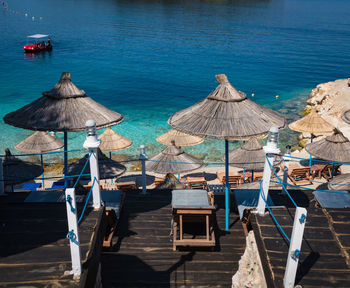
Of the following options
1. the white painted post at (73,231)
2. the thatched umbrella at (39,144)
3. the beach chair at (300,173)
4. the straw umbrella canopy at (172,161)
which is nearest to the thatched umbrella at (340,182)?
the straw umbrella canopy at (172,161)

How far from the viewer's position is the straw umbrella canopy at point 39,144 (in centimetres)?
1455

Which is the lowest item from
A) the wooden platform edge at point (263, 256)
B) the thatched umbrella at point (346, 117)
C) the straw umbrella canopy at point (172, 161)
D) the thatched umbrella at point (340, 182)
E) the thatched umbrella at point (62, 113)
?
the straw umbrella canopy at point (172, 161)

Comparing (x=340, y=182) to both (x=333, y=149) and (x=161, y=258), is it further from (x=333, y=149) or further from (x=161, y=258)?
(x=161, y=258)

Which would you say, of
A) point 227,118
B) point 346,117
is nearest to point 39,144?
point 227,118

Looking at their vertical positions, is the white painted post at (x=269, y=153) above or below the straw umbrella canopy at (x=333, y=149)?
above

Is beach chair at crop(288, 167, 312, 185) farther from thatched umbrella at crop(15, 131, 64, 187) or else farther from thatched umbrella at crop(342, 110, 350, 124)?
thatched umbrella at crop(15, 131, 64, 187)

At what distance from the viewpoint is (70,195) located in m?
4.00

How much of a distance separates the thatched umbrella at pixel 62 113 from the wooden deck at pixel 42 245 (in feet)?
6.00

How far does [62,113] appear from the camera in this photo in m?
7.68

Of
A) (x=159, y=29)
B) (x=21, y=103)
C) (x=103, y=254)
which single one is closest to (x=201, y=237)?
(x=103, y=254)

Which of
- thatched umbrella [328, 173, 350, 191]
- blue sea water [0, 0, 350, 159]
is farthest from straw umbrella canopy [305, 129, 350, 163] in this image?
blue sea water [0, 0, 350, 159]

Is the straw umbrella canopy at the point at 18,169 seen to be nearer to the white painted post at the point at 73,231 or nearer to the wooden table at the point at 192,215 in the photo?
the wooden table at the point at 192,215

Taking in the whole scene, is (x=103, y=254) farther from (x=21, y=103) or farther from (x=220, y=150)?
(x=21, y=103)

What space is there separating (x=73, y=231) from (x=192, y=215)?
124 inches
